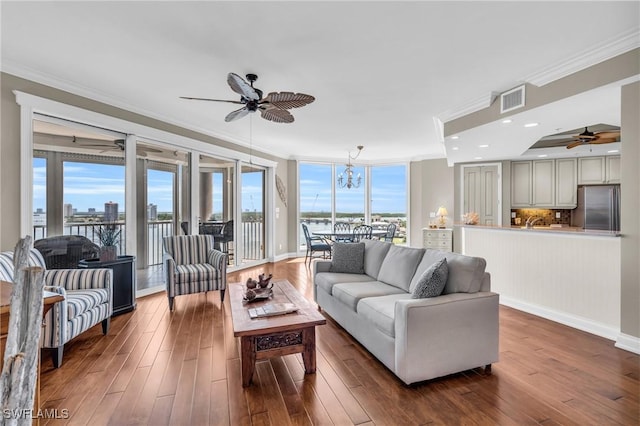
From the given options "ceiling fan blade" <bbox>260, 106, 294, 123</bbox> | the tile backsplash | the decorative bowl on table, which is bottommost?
the decorative bowl on table

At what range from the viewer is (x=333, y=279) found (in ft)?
11.5

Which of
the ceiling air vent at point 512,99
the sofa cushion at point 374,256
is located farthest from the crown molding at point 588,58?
the sofa cushion at point 374,256

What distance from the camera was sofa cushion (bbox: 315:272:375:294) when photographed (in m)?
3.43

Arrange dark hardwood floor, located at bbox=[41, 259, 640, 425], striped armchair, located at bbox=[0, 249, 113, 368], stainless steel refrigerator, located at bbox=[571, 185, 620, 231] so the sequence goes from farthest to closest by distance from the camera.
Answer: stainless steel refrigerator, located at bbox=[571, 185, 620, 231], striped armchair, located at bbox=[0, 249, 113, 368], dark hardwood floor, located at bbox=[41, 259, 640, 425]

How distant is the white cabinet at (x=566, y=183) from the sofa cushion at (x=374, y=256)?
4954 millimetres

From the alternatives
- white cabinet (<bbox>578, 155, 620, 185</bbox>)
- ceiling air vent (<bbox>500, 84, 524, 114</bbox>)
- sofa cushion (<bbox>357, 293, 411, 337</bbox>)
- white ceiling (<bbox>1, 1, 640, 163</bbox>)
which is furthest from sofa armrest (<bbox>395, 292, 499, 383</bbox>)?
white cabinet (<bbox>578, 155, 620, 185</bbox>)

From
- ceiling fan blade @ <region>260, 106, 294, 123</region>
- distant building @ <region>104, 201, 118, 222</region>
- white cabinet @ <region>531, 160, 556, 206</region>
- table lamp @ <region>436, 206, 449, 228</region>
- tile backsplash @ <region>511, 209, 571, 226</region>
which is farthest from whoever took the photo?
table lamp @ <region>436, 206, 449, 228</region>

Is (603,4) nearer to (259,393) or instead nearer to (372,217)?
(259,393)

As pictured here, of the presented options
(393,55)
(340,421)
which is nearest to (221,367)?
(340,421)

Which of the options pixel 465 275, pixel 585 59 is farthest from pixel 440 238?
pixel 465 275

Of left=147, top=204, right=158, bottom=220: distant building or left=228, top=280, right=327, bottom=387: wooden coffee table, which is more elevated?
left=147, top=204, right=158, bottom=220: distant building

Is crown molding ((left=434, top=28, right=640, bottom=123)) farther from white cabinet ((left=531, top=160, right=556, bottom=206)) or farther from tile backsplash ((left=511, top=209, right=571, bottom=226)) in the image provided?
tile backsplash ((left=511, top=209, right=571, bottom=226))

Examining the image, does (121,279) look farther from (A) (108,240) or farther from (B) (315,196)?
(B) (315,196)

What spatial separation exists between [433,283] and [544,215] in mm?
6092
